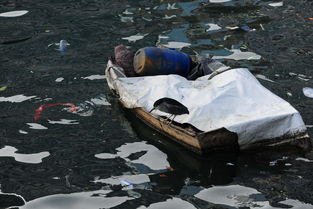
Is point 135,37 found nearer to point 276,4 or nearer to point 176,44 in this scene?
point 176,44

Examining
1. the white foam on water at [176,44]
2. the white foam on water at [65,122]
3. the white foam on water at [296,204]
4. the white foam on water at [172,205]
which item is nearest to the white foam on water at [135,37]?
the white foam on water at [176,44]

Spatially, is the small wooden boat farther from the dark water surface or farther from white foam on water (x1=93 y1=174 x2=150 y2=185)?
white foam on water (x1=93 y1=174 x2=150 y2=185)

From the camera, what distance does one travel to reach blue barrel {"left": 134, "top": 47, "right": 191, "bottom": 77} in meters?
8.72

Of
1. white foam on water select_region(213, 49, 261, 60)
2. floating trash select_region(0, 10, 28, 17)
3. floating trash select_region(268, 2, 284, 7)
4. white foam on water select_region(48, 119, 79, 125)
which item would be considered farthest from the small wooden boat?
floating trash select_region(0, 10, 28, 17)

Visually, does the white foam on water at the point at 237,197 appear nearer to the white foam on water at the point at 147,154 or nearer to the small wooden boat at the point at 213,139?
the small wooden boat at the point at 213,139

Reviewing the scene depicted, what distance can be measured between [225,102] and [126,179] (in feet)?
5.11

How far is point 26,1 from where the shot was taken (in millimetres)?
14906

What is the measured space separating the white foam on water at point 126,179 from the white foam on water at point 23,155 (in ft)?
3.31

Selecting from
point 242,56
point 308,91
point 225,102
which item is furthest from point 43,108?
point 308,91

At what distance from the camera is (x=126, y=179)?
277 inches

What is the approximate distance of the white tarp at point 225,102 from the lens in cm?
711

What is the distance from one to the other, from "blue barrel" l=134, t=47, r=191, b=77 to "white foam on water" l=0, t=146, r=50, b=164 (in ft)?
6.27

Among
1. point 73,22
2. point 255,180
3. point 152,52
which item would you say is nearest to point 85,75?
point 152,52

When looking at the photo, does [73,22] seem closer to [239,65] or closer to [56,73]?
[56,73]
